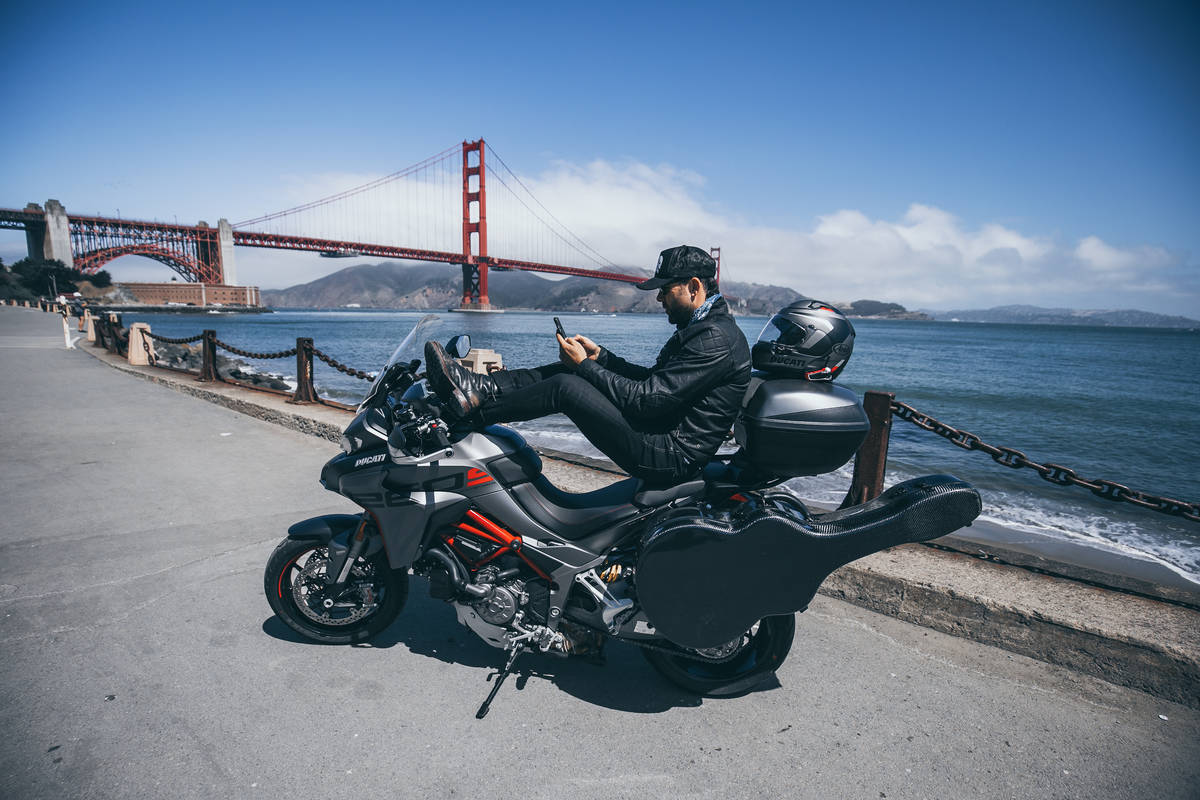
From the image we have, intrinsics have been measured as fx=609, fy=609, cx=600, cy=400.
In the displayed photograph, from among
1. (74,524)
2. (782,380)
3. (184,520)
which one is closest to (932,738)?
(782,380)

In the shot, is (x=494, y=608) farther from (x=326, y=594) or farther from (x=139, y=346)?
(x=139, y=346)

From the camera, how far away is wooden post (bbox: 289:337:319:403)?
8133 millimetres

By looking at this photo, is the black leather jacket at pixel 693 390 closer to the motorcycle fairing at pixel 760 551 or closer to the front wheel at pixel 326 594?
the motorcycle fairing at pixel 760 551

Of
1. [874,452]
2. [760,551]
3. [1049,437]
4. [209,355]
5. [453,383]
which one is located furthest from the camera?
[1049,437]

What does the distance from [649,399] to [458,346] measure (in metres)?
0.84

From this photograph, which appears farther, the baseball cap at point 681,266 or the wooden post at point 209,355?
the wooden post at point 209,355

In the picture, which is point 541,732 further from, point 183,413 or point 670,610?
point 183,413

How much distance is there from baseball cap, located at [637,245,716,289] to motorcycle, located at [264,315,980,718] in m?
0.53

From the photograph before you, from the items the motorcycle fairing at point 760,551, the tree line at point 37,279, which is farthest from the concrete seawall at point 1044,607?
the tree line at point 37,279

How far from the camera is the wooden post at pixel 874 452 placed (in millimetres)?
3582

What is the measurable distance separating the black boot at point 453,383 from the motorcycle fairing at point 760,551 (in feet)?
2.74

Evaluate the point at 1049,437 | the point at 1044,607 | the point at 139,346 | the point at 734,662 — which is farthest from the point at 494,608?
the point at 1049,437

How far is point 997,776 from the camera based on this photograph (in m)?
2.05

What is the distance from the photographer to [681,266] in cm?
257
